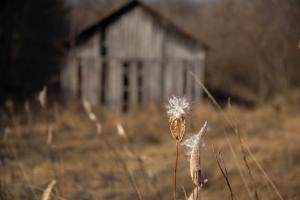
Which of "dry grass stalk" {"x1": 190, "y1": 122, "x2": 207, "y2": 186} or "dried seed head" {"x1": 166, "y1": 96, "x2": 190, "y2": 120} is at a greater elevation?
"dried seed head" {"x1": 166, "y1": 96, "x2": 190, "y2": 120}

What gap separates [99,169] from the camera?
393 inches

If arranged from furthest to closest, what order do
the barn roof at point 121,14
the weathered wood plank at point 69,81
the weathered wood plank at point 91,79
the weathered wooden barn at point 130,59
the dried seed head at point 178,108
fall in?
the weathered wood plank at point 69,81 < the weathered wood plank at point 91,79 < the weathered wooden barn at point 130,59 < the barn roof at point 121,14 < the dried seed head at point 178,108

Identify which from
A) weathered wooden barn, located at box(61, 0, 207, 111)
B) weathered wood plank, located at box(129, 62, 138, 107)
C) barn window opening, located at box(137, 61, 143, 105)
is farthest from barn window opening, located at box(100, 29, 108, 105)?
barn window opening, located at box(137, 61, 143, 105)

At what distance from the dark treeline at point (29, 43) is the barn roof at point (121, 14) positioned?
103cm

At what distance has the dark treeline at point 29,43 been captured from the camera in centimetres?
2070

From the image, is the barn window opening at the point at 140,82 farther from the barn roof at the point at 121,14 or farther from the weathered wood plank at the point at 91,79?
the barn roof at the point at 121,14

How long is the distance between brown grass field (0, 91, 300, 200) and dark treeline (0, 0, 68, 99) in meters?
2.99

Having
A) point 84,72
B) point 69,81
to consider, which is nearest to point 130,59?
point 84,72

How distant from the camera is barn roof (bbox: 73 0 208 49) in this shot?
20031 millimetres

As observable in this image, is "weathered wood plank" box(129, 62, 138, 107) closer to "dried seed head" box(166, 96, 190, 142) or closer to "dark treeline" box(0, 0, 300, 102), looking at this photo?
"dark treeline" box(0, 0, 300, 102)

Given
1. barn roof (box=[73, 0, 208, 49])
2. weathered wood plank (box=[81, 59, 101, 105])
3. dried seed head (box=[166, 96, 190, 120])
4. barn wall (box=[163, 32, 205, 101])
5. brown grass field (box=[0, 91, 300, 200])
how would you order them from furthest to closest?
weathered wood plank (box=[81, 59, 101, 105]), barn wall (box=[163, 32, 205, 101]), barn roof (box=[73, 0, 208, 49]), brown grass field (box=[0, 91, 300, 200]), dried seed head (box=[166, 96, 190, 120])

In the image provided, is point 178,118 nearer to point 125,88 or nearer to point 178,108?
point 178,108

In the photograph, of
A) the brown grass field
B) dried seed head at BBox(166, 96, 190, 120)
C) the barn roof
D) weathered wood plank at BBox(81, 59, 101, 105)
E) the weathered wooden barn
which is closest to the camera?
dried seed head at BBox(166, 96, 190, 120)

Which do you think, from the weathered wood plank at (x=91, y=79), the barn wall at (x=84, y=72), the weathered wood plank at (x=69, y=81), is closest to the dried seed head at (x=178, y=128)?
the barn wall at (x=84, y=72)
